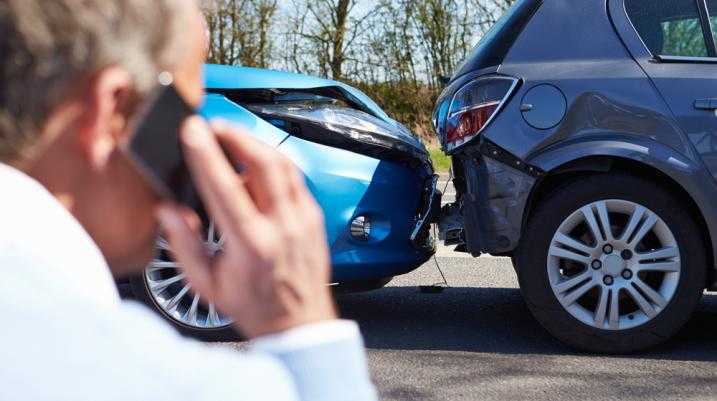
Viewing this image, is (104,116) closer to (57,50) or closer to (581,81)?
(57,50)

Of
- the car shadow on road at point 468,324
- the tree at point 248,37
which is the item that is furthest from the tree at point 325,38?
the car shadow on road at point 468,324

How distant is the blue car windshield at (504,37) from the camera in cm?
451

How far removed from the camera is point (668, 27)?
4.42 m

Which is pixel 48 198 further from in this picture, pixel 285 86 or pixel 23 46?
pixel 285 86

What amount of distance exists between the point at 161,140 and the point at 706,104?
3803mm

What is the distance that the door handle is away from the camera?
4.24m

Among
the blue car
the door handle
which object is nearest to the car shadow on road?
the blue car

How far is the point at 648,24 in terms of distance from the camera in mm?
4434

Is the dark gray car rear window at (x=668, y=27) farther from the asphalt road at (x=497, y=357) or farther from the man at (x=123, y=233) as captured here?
the man at (x=123, y=233)

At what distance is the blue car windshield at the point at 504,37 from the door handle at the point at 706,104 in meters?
0.78

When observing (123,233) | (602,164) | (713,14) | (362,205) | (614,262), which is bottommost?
(614,262)

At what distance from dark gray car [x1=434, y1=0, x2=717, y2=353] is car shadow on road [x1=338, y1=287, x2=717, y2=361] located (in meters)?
0.25

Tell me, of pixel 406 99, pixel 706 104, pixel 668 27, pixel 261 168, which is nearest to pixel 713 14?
pixel 668 27

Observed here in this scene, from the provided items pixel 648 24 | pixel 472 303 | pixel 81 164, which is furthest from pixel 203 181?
pixel 472 303
